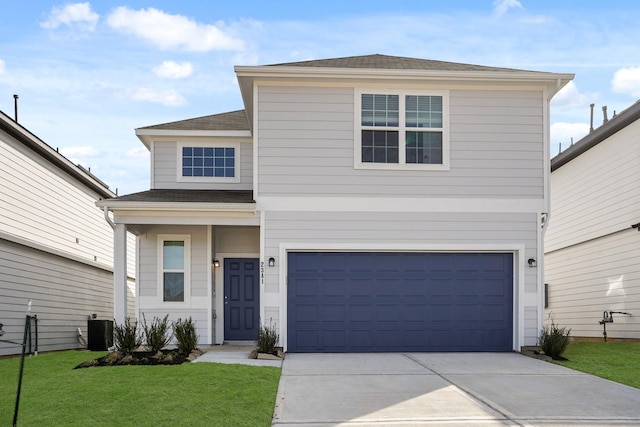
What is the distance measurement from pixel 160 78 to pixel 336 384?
18827 mm

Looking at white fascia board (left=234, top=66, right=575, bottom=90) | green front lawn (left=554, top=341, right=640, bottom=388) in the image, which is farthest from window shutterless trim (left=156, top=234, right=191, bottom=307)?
green front lawn (left=554, top=341, right=640, bottom=388)

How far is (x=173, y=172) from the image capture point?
1484cm

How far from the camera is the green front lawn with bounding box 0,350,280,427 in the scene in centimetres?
678

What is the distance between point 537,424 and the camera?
684 cm

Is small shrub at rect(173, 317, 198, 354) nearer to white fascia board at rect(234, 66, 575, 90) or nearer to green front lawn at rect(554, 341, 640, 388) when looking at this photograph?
white fascia board at rect(234, 66, 575, 90)

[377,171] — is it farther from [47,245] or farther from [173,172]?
[47,245]

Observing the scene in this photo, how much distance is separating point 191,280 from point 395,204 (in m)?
4.80

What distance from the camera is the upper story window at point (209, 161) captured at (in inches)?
Answer: 586

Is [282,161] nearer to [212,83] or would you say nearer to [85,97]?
[212,83]

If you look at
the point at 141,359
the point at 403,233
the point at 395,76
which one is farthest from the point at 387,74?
the point at 141,359

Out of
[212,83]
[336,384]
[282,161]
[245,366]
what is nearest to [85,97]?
[212,83]

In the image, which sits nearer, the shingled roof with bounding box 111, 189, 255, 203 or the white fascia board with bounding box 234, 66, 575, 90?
the white fascia board with bounding box 234, 66, 575, 90

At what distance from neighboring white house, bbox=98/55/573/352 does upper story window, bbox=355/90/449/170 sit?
0.02 meters

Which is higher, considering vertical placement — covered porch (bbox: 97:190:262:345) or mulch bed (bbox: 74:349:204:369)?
covered porch (bbox: 97:190:262:345)
